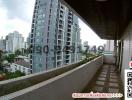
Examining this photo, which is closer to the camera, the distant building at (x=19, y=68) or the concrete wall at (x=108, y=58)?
the distant building at (x=19, y=68)

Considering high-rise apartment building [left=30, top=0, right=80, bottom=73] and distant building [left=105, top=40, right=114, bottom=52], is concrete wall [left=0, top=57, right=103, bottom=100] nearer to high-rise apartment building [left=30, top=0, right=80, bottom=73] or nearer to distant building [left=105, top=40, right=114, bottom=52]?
high-rise apartment building [left=30, top=0, right=80, bottom=73]

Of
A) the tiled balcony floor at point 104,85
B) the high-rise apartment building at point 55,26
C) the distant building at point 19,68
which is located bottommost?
the tiled balcony floor at point 104,85

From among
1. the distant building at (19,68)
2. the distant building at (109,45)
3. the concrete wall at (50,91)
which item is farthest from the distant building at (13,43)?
the distant building at (109,45)

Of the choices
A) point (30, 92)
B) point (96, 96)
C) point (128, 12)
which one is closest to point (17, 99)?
point (30, 92)

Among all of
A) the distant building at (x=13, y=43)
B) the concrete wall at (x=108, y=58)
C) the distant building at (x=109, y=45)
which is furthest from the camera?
the distant building at (x=109, y=45)

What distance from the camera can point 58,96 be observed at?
149 inches

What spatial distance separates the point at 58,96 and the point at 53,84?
461 mm

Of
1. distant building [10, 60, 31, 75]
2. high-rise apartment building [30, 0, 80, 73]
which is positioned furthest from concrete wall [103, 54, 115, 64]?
distant building [10, 60, 31, 75]

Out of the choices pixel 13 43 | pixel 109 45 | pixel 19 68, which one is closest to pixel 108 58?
pixel 109 45

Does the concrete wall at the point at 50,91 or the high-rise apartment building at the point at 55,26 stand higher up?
the high-rise apartment building at the point at 55,26

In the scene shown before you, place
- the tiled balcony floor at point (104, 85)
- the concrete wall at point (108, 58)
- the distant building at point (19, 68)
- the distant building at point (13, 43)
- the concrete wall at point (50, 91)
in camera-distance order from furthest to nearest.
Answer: the concrete wall at point (108, 58) < the distant building at point (13, 43) < the tiled balcony floor at point (104, 85) < the distant building at point (19, 68) < the concrete wall at point (50, 91)

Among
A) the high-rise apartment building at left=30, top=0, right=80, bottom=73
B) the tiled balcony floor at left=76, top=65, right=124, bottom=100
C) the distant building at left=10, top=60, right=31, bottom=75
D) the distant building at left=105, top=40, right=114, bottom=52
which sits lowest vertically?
the tiled balcony floor at left=76, top=65, right=124, bottom=100

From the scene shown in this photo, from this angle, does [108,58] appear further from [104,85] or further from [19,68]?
[19,68]

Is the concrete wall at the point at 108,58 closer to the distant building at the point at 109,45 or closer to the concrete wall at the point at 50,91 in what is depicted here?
the distant building at the point at 109,45
